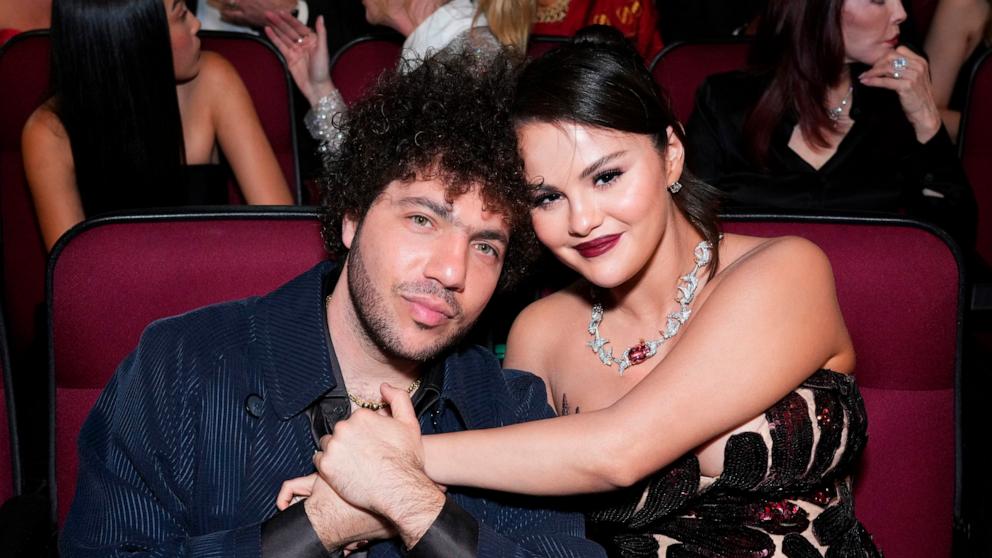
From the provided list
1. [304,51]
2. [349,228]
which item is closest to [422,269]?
[349,228]

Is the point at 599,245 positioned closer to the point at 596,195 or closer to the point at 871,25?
the point at 596,195

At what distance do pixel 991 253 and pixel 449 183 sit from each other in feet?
6.09

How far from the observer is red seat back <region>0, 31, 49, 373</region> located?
2529 millimetres

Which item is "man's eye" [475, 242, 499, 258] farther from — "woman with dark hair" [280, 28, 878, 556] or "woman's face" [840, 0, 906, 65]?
"woman's face" [840, 0, 906, 65]

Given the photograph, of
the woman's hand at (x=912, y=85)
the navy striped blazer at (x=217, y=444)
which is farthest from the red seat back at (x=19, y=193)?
the woman's hand at (x=912, y=85)

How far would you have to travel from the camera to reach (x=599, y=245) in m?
1.64

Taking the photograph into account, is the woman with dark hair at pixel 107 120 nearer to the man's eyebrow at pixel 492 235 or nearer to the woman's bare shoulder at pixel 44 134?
the woman's bare shoulder at pixel 44 134

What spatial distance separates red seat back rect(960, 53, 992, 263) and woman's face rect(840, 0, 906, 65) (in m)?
0.29

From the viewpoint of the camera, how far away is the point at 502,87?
1.69 meters

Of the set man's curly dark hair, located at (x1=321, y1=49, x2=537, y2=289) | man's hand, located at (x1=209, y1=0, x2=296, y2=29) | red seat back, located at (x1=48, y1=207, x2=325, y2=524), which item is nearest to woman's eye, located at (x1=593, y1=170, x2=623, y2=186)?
man's curly dark hair, located at (x1=321, y1=49, x2=537, y2=289)

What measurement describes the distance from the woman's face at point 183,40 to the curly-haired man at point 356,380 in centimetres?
115

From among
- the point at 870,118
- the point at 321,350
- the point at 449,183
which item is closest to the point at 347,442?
the point at 321,350

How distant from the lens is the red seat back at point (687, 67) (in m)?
2.72

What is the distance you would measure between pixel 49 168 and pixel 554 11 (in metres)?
1.72
